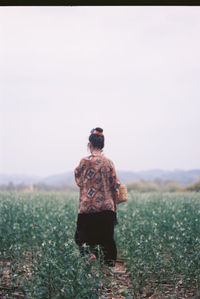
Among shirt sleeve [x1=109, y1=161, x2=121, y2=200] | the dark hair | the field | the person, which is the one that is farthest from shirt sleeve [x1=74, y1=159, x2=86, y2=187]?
the field

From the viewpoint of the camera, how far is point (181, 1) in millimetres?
4793

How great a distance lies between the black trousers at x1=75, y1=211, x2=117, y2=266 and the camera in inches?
232

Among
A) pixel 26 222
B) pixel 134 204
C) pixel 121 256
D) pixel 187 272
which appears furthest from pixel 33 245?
pixel 134 204

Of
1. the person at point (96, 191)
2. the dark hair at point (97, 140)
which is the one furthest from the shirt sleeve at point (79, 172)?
the dark hair at point (97, 140)

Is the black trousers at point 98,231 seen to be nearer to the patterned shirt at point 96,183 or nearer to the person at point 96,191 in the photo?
the person at point 96,191

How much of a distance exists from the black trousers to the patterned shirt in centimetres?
10

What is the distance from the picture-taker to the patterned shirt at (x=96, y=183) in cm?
583

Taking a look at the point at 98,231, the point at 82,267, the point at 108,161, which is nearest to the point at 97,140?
the point at 108,161

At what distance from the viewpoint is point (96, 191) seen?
582cm

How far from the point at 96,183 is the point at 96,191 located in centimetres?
10

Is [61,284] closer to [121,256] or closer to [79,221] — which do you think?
[79,221]

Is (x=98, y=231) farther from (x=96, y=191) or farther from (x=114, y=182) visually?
(x=114, y=182)

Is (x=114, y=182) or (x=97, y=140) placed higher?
(x=97, y=140)

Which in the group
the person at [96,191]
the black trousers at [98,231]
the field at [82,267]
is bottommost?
the field at [82,267]
